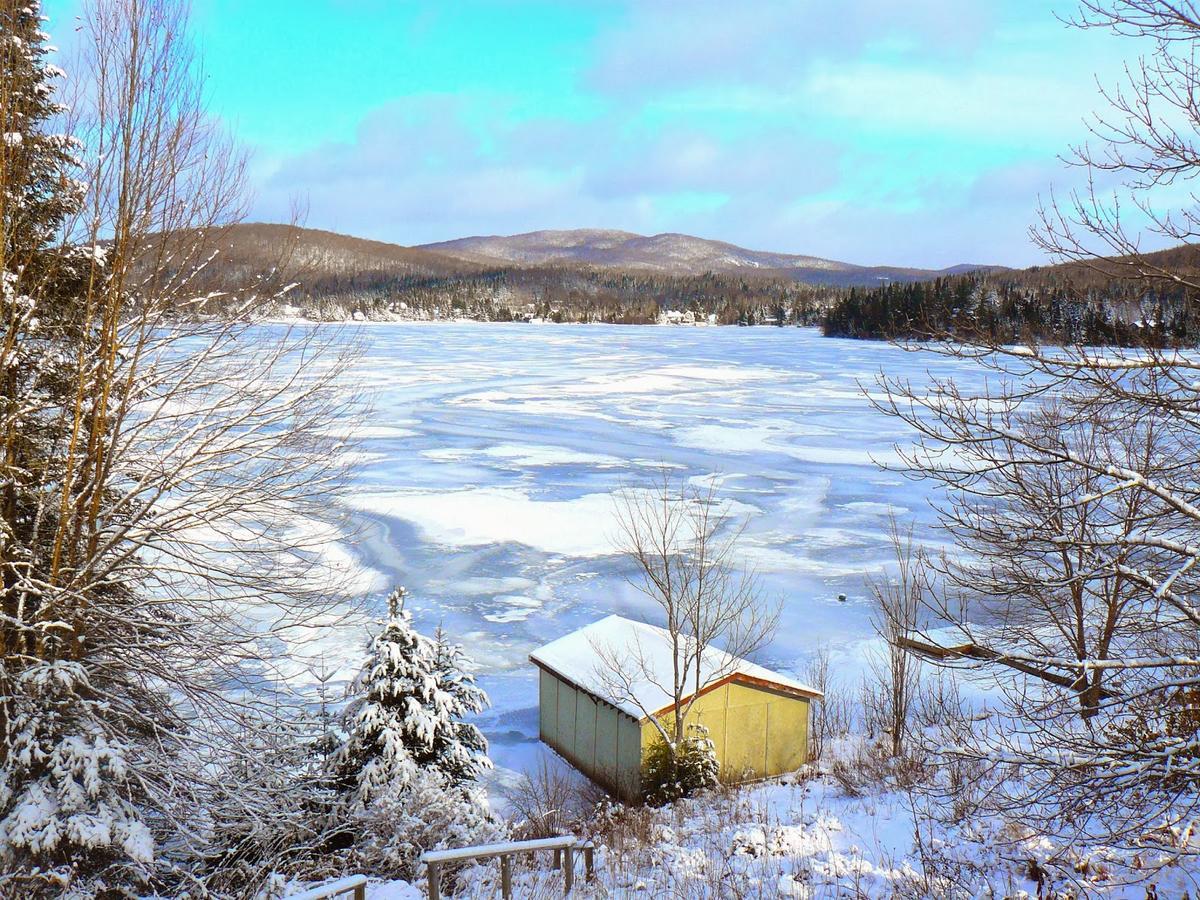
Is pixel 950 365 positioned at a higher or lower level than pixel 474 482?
higher

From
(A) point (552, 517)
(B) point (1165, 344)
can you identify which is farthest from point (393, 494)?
(B) point (1165, 344)

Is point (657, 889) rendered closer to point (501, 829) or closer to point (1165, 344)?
point (501, 829)

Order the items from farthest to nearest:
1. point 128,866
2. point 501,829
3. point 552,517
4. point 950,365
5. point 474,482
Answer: point 950,365
point 474,482
point 552,517
point 501,829
point 128,866

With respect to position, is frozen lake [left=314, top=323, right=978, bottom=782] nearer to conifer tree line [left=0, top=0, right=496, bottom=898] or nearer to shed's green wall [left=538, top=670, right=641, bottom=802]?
shed's green wall [left=538, top=670, right=641, bottom=802]

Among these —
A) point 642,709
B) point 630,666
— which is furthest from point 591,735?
point 642,709

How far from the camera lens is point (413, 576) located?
1941 cm

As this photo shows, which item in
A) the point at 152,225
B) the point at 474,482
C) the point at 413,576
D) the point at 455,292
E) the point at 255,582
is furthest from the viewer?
the point at 455,292

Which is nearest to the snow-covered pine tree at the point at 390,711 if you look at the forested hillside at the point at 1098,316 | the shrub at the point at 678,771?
the shrub at the point at 678,771

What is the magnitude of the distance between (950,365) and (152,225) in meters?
Answer: 61.5

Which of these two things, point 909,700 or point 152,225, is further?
point 909,700

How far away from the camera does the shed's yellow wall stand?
13.4 metres

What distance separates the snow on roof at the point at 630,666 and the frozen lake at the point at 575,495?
5.05 feet

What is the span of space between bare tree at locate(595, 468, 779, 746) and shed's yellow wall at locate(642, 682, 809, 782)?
47 cm

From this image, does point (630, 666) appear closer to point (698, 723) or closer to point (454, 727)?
point (698, 723)
